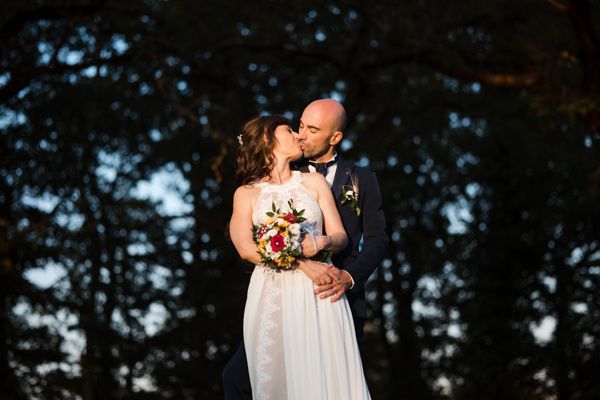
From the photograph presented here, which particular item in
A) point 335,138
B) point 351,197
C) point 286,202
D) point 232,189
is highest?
point 335,138

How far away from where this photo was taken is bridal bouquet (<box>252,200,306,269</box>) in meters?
5.86

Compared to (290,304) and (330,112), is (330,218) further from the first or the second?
(330,112)

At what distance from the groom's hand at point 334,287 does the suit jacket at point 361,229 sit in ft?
0.68

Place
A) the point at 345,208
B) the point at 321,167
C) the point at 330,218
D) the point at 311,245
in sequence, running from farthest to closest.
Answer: the point at 321,167, the point at 345,208, the point at 330,218, the point at 311,245

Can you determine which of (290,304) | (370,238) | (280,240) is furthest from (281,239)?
(370,238)

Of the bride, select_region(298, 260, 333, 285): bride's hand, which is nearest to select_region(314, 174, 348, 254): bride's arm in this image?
the bride

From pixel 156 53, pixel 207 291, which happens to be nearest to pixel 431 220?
pixel 207 291

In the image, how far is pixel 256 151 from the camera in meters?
6.32

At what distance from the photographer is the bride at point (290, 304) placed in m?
5.99

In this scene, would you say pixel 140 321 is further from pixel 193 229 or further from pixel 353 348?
pixel 353 348

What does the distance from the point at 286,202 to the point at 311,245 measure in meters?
0.30

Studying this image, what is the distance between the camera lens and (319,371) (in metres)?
5.95

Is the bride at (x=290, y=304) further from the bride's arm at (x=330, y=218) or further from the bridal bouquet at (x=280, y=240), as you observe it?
the bridal bouquet at (x=280, y=240)

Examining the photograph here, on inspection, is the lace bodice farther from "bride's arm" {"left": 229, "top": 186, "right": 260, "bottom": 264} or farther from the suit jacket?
the suit jacket
